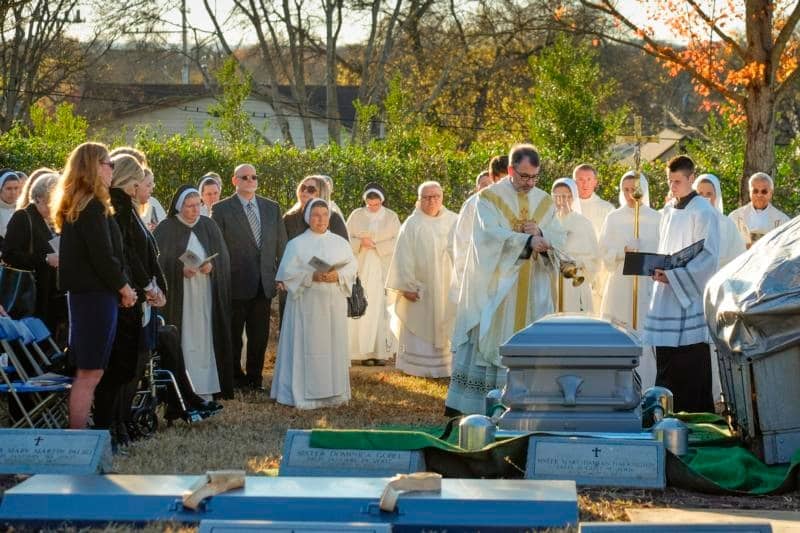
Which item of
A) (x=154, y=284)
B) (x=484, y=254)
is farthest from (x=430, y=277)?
(x=154, y=284)

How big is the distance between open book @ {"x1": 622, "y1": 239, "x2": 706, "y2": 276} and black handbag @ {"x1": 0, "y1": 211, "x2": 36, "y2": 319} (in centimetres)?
452

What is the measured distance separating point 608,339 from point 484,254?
2620 mm

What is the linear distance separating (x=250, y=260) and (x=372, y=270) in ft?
11.3

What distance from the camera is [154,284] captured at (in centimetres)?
1009

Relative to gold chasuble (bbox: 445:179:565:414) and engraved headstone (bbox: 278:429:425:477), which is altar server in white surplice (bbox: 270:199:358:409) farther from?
engraved headstone (bbox: 278:429:425:477)

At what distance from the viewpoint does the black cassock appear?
1320 cm

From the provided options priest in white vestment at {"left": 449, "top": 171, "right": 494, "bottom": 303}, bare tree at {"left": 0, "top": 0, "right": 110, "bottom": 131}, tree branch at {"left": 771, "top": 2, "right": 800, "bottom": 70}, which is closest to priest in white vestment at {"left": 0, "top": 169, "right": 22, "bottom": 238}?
priest in white vestment at {"left": 449, "top": 171, "right": 494, "bottom": 303}

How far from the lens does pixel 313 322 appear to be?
13391 millimetres

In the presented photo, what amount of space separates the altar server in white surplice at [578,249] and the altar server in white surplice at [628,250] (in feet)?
0.43

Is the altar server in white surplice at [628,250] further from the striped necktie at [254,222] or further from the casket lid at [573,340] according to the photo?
the casket lid at [573,340]

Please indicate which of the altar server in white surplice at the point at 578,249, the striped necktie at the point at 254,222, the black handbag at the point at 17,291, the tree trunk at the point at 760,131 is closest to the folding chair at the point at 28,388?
the black handbag at the point at 17,291

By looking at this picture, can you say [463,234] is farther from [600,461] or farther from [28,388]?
[600,461]

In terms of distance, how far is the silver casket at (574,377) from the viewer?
9.43 m

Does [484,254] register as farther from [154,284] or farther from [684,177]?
[154,284]
